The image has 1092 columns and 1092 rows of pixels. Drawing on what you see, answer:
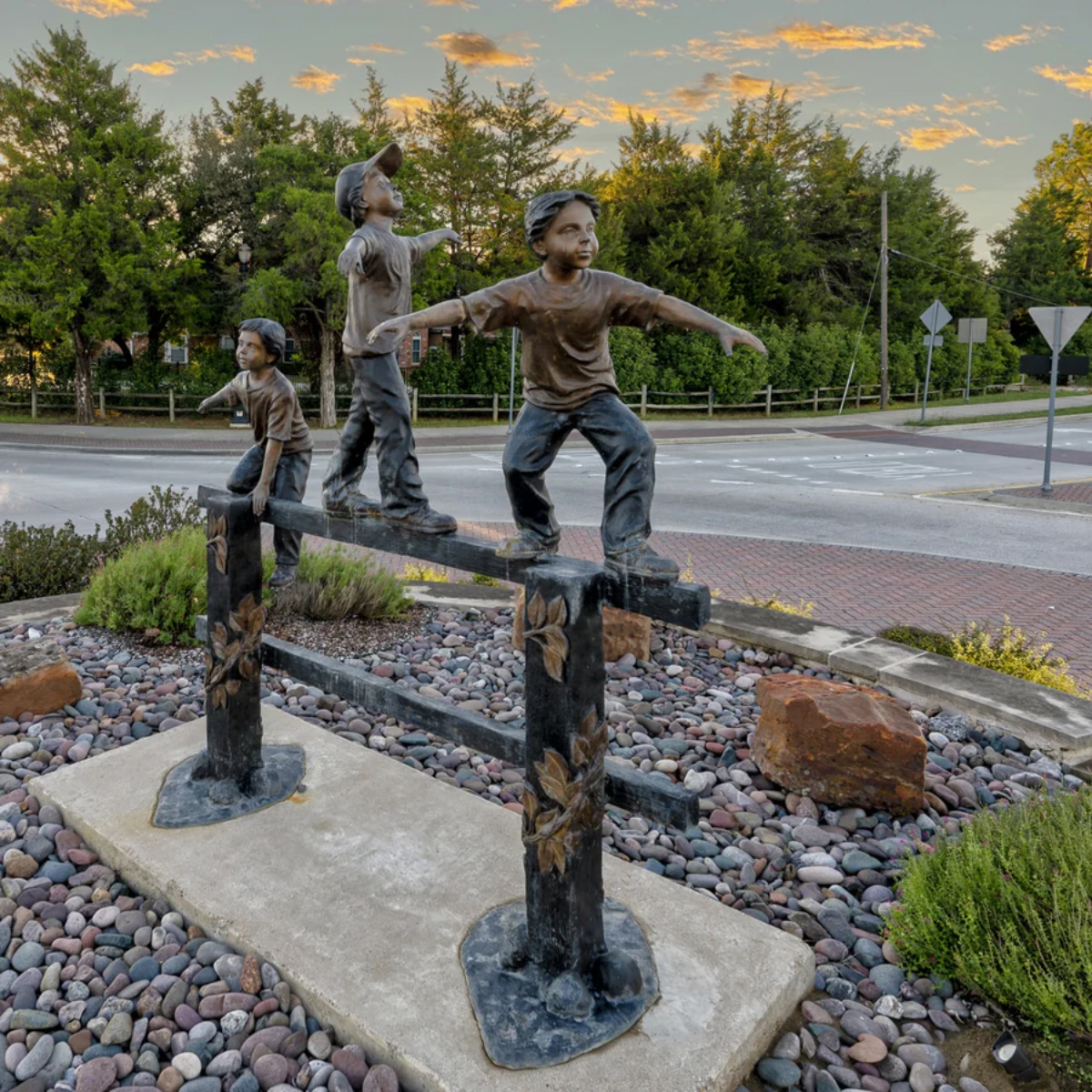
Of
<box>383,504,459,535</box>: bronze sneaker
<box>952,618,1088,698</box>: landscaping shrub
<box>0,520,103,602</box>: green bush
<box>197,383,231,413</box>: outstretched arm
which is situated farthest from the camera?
<box>0,520,103,602</box>: green bush

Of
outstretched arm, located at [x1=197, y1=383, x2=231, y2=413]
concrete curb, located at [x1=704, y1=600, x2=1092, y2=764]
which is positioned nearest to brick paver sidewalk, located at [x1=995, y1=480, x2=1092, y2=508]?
concrete curb, located at [x1=704, y1=600, x2=1092, y2=764]

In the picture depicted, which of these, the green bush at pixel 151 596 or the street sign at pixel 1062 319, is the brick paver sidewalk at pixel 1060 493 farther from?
the green bush at pixel 151 596

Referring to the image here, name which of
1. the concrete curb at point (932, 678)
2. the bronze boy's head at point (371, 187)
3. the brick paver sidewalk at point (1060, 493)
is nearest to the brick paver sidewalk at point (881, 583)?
the concrete curb at point (932, 678)

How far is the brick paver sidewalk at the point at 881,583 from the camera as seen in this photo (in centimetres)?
691

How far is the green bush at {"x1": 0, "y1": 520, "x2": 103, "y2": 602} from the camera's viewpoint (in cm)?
664

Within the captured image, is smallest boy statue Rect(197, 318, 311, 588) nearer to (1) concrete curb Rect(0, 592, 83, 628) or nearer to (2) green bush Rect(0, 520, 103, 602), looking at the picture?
(1) concrete curb Rect(0, 592, 83, 628)

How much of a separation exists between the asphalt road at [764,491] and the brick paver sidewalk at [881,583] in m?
0.80

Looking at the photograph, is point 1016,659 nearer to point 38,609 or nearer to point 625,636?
point 625,636

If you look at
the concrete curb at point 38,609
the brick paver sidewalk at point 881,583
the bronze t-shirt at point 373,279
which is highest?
the bronze t-shirt at point 373,279

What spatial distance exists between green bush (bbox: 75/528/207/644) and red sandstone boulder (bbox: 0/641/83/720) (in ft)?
3.05

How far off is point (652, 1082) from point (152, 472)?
15690mm

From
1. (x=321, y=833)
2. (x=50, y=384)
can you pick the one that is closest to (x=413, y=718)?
(x=321, y=833)

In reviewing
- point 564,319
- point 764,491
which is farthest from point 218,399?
point 764,491

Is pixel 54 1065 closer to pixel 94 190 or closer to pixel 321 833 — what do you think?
pixel 321 833
